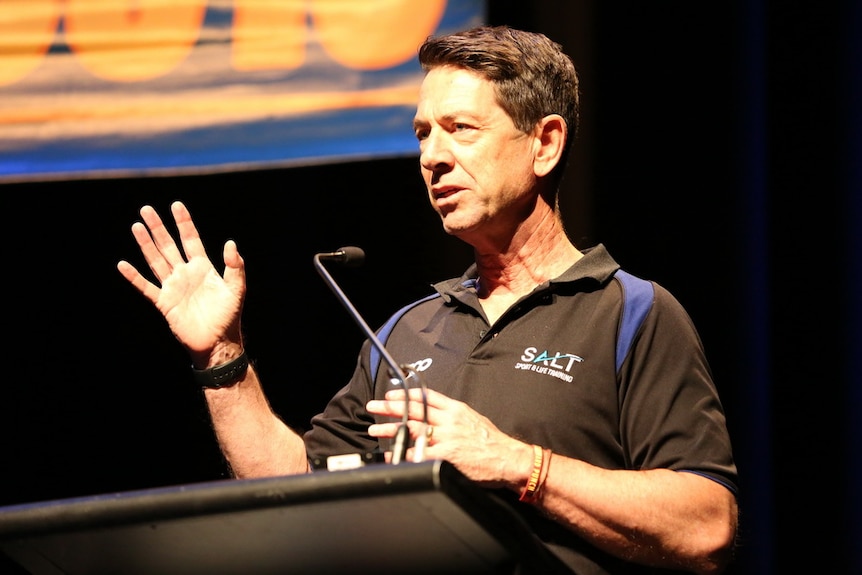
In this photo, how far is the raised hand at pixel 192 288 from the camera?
78.9 inches

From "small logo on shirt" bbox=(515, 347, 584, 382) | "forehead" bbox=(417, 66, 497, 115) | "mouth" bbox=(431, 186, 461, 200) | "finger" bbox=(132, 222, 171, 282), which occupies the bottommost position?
"small logo on shirt" bbox=(515, 347, 584, 382)

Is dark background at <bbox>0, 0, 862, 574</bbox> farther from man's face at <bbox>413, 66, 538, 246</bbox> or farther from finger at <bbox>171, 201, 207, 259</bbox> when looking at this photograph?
finger at <bbox>171, 201, 207, 259</bbox>

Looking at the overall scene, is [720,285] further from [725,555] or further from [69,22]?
[69,22]

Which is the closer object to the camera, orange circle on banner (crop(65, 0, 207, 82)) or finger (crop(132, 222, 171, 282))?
finger (crop(132, 222, 171, 282))

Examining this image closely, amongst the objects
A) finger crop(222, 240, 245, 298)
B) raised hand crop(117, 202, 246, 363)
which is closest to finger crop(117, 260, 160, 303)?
raised hand crop(117, 202, 246, 363)

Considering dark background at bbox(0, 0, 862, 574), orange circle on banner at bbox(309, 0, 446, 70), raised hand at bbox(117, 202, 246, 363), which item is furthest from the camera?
orange circle on banner at bbox(309, 0, 446, 70)

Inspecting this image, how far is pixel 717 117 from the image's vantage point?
9.43 ft

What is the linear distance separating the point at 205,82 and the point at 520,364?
5.86 ft

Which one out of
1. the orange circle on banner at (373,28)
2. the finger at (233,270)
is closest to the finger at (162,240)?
the finger at (233,270)

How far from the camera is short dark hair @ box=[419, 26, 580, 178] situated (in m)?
2.15

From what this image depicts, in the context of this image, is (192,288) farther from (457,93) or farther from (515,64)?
(515,64)

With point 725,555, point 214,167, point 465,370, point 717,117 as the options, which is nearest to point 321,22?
point 214,167

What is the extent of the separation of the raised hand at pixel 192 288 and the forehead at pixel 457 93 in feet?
1.62

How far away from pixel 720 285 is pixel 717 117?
451 mm
